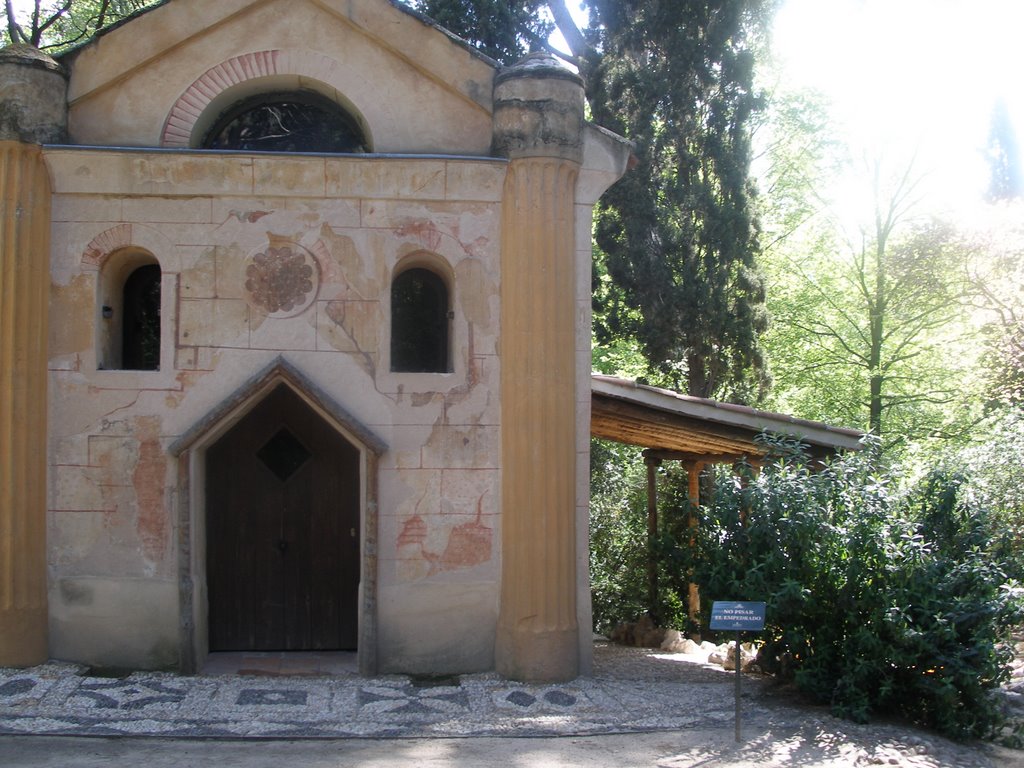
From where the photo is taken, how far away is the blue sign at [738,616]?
7.34 metres

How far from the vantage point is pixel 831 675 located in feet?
27.5

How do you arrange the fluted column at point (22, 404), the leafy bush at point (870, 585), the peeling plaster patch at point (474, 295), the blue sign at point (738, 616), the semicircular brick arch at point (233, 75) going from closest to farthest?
the blue sign at point (738, 616)
the leafy bush at point (870, 585)
the fluted column at point (22, 404)
the peeling plaster patch at point (474, 295)
the semicircular brick arch at point (233, 75)

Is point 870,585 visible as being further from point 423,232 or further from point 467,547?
point 423,232

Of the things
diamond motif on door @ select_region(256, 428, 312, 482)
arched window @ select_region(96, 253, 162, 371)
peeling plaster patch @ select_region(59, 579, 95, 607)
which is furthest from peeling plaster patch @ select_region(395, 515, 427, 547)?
arched window @ select_region(96, 253, 162, 371)

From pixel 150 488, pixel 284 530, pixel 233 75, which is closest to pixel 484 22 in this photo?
pixel 233 75

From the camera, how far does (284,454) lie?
977 cm

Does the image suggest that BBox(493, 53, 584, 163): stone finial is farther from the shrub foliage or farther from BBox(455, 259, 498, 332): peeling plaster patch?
the shrub foliage

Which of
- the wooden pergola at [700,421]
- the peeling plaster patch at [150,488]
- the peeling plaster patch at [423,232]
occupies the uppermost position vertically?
the peeling plaster patch at [423,232]

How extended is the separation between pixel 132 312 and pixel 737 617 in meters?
6.08

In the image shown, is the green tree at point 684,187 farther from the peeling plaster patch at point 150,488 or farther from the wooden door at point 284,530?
the peeling plaster patch at point 150,488

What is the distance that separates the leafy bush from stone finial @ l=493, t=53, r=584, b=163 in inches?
133

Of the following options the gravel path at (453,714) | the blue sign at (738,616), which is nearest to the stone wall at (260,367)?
the gravel path at (453,714)

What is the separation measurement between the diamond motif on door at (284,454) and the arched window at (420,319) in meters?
1.28

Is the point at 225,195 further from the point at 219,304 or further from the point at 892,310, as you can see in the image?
the point at 892,310
